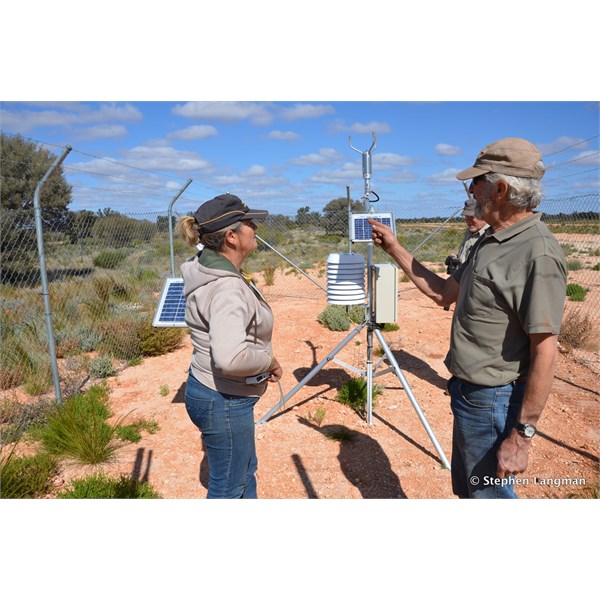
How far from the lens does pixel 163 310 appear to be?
4422 millimetres

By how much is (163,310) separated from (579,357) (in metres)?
5.60

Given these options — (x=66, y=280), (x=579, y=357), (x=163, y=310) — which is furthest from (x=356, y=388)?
(x=66, y=280)

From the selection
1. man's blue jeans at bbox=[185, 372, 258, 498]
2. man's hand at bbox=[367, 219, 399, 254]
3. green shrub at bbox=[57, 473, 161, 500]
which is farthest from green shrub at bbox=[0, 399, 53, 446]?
man's hand at bbox=[367, 219, 399, 254]

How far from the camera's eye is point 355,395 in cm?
463

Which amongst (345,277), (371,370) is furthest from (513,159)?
(371,370)

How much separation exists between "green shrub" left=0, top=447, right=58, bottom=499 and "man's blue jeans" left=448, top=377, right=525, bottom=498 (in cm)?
296

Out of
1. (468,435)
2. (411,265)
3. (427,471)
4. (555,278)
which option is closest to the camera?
(555,278)

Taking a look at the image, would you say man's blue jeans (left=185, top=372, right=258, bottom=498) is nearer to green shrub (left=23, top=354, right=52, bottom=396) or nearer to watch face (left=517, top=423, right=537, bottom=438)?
watch face (left=517, top=423, right=537, bottom=438)

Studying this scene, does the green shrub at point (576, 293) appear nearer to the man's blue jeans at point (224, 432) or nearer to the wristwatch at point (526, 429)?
the wristwatch at point (526, 429)

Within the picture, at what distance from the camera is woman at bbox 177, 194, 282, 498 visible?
6.19ft

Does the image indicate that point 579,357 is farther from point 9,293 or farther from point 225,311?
point 9,293

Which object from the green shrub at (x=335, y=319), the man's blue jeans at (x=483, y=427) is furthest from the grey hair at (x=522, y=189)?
the green shrub at (x=335, y=319)

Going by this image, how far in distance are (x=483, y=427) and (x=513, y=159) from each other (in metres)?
1.11

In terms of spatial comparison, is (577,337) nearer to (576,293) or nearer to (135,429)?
(576,293)
